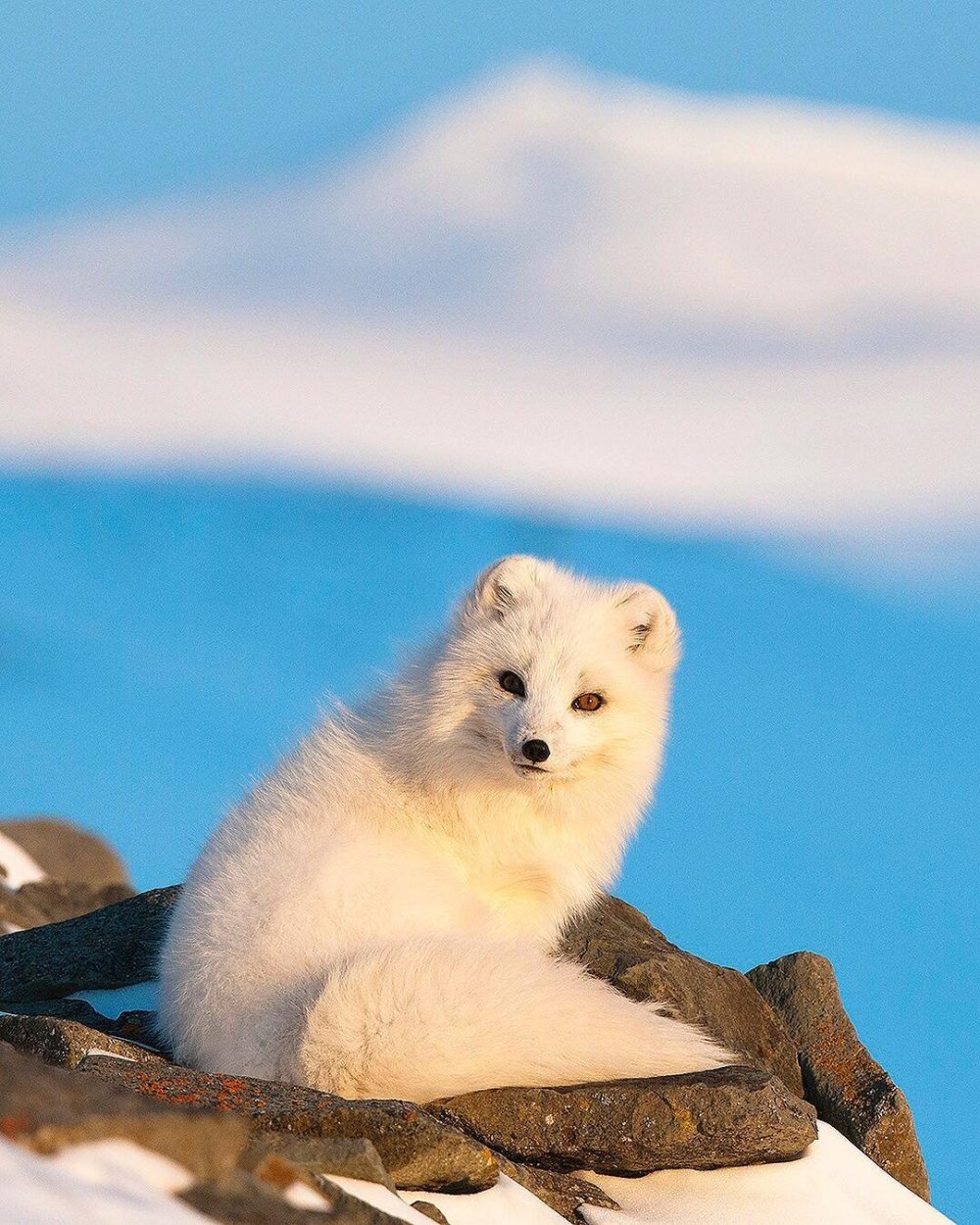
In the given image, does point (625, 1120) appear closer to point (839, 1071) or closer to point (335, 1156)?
point (335, 1156)

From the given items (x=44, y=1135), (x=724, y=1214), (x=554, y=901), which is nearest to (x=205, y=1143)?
(x=44, y=1135)

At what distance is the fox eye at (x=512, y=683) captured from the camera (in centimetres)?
518

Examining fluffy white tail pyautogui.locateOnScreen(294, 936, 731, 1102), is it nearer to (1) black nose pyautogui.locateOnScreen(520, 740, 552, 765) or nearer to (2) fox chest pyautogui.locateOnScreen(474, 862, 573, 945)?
(1) black nose pyautogui.locateOnScreen(520, 740, 552, 765)

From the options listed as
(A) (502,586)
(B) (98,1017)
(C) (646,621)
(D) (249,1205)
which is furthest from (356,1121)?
(B) (98,1017)

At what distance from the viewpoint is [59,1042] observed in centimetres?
443

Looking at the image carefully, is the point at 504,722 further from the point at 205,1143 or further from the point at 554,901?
the point at 205,1143

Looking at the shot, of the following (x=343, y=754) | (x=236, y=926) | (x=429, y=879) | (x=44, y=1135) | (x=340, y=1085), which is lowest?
(x=44, y=1135)

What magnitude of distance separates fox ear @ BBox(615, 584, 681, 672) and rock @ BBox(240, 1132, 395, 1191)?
238 cm

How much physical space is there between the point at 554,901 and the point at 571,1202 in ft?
4.06

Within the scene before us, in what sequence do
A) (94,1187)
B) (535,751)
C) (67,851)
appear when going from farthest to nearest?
(67,851)
(535,751)
(94,1187)

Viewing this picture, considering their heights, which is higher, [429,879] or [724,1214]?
[429,879]

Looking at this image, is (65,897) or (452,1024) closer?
(452,1024)

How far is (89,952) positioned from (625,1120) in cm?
323

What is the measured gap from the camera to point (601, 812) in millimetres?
5480
